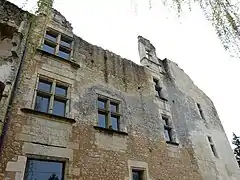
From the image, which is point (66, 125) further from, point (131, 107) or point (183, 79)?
point (183, 79)

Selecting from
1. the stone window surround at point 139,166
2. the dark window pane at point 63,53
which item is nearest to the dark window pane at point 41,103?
the dark window pane at point 63,53

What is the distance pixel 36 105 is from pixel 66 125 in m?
1.08

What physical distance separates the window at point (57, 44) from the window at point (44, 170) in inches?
159

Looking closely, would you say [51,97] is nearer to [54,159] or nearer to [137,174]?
[54,159]

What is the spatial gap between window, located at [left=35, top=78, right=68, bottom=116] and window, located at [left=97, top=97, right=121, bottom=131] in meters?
1.42

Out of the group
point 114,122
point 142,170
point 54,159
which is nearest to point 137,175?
point 142,170

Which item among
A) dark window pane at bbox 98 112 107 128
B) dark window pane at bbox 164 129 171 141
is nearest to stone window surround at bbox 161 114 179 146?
dark window pane at bbox 164 129 171 141

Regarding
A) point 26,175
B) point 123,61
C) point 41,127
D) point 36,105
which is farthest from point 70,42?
point 26,175

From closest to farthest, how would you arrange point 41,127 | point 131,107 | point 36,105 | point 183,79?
point 41,127 < point 36,105 < point 131,107 < point 183,79

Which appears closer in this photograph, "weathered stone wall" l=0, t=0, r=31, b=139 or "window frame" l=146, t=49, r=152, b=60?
"weathered stone wall" l=0, t=0, r=31, b=139

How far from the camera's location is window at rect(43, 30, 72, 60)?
8.05 m

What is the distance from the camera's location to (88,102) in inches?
298

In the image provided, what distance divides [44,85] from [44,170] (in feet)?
9.10

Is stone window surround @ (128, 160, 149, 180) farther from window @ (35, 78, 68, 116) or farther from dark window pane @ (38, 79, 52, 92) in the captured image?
dark window pane @ (38, 79, 52, 92)
